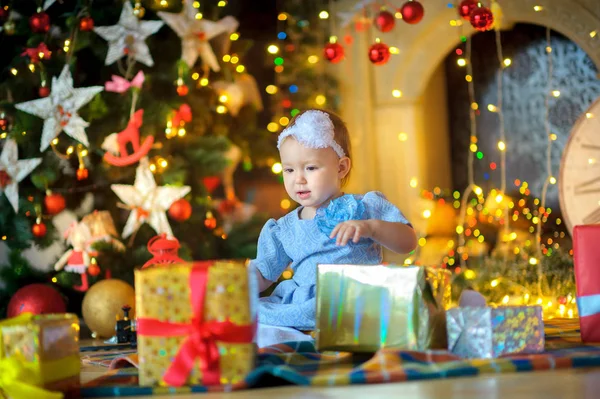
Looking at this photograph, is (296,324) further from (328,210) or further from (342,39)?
(342,39)

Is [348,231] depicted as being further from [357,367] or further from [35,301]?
[35,301]

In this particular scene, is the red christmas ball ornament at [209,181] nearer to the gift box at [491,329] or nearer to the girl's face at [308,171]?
the girl's face at [308,171]

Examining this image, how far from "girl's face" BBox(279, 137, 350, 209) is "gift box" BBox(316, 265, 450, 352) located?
48 centimetres

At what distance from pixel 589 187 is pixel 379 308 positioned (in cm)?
190

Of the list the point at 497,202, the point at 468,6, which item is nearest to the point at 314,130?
the point at 468,6

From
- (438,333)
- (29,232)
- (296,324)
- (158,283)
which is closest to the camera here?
(158,283)

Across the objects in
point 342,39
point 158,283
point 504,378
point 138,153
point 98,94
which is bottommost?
point 504,378

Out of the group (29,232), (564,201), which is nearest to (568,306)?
(564,201)

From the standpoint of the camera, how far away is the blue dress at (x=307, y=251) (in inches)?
92.0

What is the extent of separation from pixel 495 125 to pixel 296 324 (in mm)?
2545

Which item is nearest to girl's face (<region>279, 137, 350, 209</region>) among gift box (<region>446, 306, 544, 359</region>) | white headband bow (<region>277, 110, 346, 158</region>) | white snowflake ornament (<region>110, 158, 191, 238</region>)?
white headband bow (<region>277, 110, 346, 158</region>)

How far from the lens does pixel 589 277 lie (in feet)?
7.02

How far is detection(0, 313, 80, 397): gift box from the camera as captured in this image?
63.8 inches

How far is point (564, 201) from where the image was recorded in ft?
11.8
